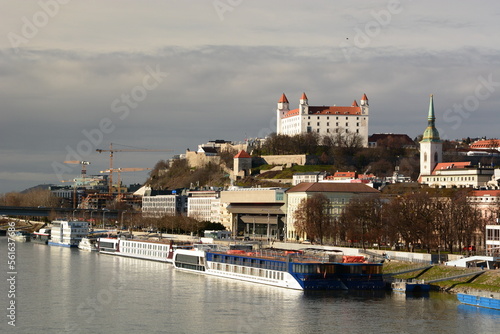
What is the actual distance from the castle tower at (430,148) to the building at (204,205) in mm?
28889

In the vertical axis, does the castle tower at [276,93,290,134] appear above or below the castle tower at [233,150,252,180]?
above

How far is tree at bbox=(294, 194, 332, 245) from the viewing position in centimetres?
8400

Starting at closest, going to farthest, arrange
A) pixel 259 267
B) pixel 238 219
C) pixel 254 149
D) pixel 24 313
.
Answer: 1. pixel 24 313
2. pixel 259 267
3. pixel 238 219
4. pixel 254 149

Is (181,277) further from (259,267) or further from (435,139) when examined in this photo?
(435,139)

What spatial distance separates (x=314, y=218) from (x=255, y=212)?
25.4 m

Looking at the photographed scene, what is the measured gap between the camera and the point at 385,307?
4844 centimetres

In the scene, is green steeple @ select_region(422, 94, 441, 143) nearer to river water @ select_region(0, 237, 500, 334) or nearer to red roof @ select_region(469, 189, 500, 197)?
red roof @ select_region(469, 189, 500, 197)

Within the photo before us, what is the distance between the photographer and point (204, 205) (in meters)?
134

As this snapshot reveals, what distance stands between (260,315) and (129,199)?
144087 mm

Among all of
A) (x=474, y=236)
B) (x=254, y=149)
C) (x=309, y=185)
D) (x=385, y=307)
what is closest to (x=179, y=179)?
(x=254, y=149)

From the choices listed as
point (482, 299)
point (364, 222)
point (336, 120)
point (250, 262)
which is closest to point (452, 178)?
point (364, 222)

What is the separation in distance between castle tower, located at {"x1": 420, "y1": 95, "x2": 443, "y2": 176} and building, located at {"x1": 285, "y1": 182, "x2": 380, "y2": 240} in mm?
20734

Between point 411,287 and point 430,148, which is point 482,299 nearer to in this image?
point 411,287

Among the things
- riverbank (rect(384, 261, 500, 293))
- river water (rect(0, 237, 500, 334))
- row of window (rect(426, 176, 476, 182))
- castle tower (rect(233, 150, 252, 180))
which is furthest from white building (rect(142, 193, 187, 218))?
riverbank (rect(384, 261, 500, 293))
